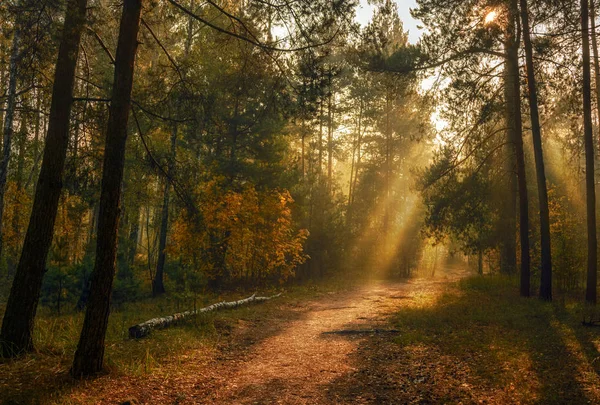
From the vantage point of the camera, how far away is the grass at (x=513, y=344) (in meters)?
5.62

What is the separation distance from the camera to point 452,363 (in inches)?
272

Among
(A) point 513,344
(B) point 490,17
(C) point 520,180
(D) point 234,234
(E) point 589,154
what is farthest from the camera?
(D) point 234,234

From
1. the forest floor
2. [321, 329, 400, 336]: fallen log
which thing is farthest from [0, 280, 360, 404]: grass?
[321, 329, 400, 336]: fallen log

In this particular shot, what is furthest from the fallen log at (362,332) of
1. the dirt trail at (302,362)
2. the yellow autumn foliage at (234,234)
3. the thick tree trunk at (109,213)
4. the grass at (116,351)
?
the yellow autumn foliage at (234,234)

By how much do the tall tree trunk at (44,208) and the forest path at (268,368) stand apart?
2.15 metres

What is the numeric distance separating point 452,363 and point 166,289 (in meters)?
15.5

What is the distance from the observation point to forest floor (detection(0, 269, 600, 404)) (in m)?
5.49

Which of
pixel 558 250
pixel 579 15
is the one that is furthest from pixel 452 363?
pixel 579 15

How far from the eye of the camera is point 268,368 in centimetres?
719

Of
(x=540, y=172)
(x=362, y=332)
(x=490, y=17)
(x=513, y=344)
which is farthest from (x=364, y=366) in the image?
(x=490, y=17)

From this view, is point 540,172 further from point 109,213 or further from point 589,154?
point 109,213

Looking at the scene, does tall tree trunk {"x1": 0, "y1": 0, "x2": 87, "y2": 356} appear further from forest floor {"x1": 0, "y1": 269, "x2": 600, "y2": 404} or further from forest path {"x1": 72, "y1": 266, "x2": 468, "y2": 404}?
forest path {"x1": 72, "y1": 266, "x2": 468, "y2": 404}

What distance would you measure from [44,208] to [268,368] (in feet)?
16.1

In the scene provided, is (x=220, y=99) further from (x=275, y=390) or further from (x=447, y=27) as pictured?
(x=275, y=390)
